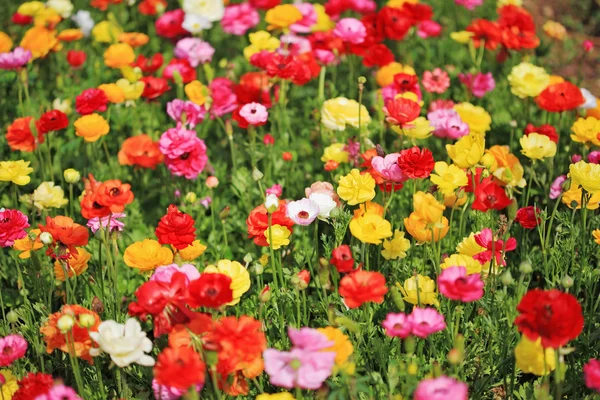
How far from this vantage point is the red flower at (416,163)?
2.49 metres

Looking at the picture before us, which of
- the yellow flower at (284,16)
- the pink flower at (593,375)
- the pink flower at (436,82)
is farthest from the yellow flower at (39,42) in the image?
the pink flower at (593,375)

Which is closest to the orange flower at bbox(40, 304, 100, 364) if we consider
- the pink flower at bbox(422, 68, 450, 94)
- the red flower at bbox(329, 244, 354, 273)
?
the red flower at bbox(329, 244, 354, 273)

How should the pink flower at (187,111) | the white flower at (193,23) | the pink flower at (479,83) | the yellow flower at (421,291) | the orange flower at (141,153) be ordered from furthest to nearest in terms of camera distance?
1. the white flower at (193,23)
2. the pink flower at (479,83)
3. the pink flower at (187,111)
4. the orange flower at (141,153)
5. the yellow flower at (421,291)

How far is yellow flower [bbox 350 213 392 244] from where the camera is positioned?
2434 mm

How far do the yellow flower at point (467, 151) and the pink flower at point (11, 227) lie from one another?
4.79 ft

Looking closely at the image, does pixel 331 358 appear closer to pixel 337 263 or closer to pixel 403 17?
pixel 337 263

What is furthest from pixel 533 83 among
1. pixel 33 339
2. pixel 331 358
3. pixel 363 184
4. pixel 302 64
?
pixel 33 339

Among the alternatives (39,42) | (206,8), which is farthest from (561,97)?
(39,42)

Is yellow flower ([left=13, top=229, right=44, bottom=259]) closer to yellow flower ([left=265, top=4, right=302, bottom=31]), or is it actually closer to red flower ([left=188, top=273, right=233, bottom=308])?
red flower ([left=188, top=273, right=233, bottom=308])

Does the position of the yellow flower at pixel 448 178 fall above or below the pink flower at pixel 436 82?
above

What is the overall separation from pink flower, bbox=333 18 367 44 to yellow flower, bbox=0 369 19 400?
2.09 metres

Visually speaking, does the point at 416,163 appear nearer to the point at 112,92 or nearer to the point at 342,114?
the point at 342,114

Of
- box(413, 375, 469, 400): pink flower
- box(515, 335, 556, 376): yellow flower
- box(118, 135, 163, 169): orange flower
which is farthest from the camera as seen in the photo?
box(118, 135, 163, 169): orange flower

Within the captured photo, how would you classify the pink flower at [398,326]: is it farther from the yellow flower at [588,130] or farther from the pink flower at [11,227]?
the yellow flower at [588,130]
